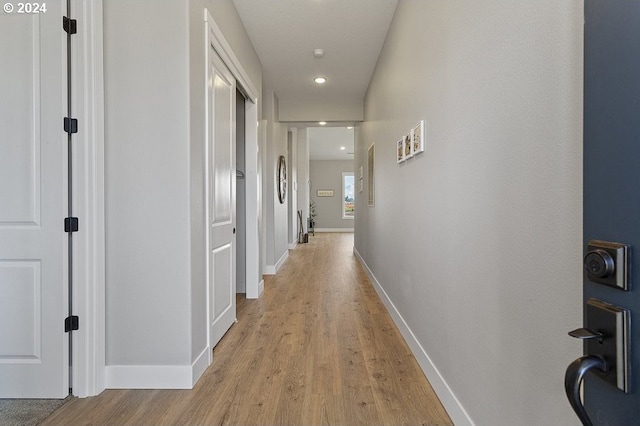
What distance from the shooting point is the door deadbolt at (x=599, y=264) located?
1.57 feet

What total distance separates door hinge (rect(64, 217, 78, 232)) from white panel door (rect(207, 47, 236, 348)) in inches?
29.0

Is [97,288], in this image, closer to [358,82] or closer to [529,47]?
[529,47]

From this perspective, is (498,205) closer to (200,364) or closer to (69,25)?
(200,364)

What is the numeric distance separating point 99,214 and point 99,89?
0.71 metres

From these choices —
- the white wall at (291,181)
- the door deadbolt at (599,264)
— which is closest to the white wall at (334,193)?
the white wall at (291,181)

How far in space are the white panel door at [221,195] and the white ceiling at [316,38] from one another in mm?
750

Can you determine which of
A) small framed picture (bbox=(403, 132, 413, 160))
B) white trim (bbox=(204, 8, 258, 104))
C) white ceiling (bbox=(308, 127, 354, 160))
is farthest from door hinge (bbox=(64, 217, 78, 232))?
white ceiling (bbox=(308, 127, 354, 160))

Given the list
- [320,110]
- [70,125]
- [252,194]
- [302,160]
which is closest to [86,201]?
[70,125]

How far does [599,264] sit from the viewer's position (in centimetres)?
49

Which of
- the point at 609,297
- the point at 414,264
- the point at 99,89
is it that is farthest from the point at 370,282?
the point at 609,297

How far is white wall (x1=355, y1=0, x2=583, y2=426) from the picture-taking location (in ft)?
2.94

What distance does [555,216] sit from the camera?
0.93 metres

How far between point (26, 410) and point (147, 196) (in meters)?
1.24

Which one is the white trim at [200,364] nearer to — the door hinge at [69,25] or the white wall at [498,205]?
the white wall at [498,205]
